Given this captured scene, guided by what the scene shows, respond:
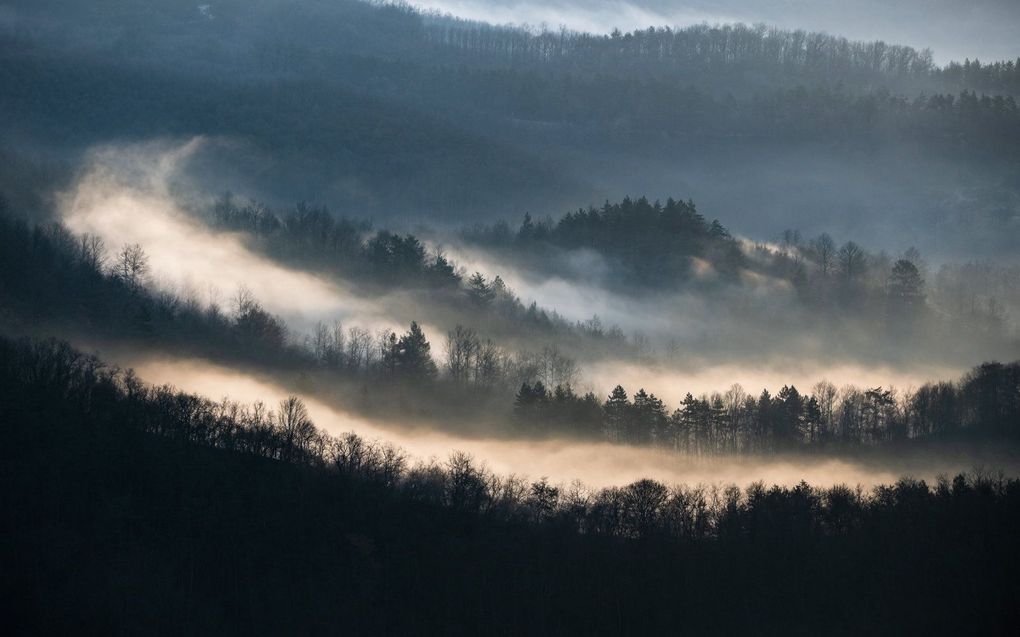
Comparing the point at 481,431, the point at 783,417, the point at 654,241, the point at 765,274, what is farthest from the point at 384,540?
the point at 765,274

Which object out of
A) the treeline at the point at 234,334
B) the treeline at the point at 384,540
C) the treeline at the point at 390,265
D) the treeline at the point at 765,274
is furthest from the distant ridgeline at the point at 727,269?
the treeline at the point at 384,540

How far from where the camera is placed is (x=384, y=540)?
101 metres

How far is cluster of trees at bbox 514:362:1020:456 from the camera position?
12900cm

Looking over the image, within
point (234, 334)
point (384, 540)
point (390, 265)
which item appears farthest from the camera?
point (390, 265)

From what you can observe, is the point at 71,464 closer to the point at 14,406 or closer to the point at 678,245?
the point at 14,406

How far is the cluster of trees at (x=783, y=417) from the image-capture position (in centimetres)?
12900

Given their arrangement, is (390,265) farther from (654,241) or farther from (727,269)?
(727,269)

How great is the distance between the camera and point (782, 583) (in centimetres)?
10219

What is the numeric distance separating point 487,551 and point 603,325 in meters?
81.7

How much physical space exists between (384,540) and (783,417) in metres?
58.0

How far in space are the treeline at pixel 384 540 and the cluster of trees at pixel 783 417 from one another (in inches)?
593

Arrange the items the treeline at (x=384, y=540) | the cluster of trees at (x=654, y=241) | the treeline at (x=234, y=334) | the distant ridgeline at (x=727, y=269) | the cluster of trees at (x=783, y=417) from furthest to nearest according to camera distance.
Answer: the cluster of trees at (x=654, y=241), the distant ridgeline at (x=727, y=269), the cluster of trees at (x=783, y=417), the treeline at (x=234, y=334), the treeline at (x=384, y=540)

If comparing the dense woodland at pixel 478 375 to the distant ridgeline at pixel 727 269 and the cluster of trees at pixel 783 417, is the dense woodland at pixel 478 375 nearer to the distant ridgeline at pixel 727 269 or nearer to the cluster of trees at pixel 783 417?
the cluster of trees at pixel 783 417

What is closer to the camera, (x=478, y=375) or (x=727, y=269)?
(x=478, y=375)
